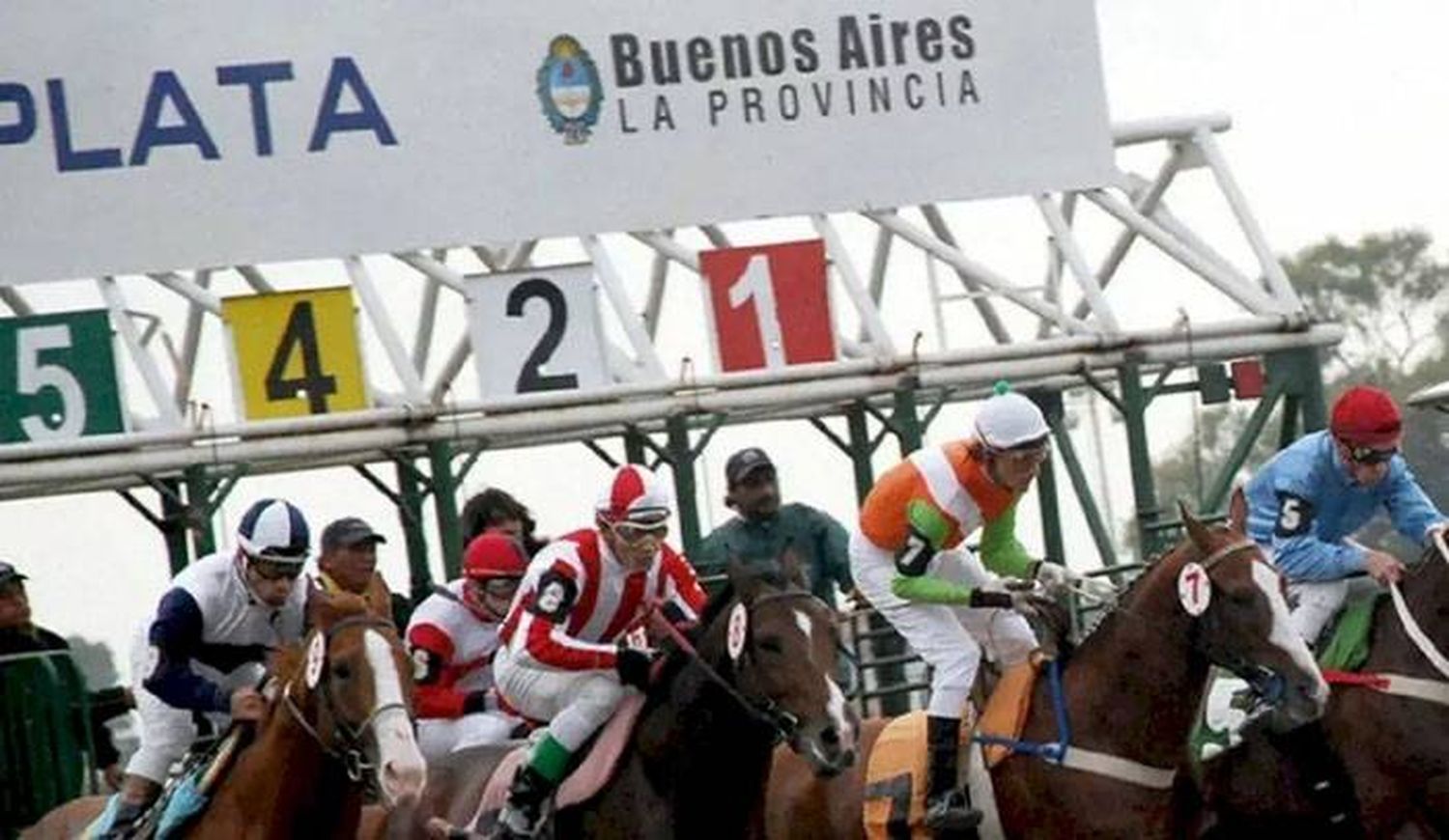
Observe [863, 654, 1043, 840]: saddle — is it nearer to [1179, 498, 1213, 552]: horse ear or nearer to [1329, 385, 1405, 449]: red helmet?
[1179, 498, 1213, 552]: horse ear

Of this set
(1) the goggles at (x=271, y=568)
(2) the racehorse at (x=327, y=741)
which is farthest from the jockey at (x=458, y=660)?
(2) the racehorse at (x=327, y=741)

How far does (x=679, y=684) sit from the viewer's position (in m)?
12.0

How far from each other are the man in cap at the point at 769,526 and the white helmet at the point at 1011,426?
8.62 feet

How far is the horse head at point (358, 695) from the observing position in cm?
1071

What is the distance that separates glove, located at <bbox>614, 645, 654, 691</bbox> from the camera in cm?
1197

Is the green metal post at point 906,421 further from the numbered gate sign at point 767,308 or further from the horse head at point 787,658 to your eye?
the horse head at point 787,658

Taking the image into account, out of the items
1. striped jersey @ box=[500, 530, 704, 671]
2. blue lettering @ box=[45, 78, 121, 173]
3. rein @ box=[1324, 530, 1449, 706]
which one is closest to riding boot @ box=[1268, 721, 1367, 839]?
rein @ box=[1324, 530, 1449, 706]

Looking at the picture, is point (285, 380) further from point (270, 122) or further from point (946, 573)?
point (946, 573)

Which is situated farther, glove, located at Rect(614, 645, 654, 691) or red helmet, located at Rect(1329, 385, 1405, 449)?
red helmet, located at Rect(1329, 385, 1405, 449)

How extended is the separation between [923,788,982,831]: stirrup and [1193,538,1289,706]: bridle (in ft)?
2.98

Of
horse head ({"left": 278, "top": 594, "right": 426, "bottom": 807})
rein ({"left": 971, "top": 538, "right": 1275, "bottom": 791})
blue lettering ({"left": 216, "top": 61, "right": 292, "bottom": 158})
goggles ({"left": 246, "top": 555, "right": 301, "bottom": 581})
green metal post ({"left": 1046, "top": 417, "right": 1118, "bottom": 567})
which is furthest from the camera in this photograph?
green metal post ({"left": 1046, "top": 417, "right": 1118, "bottom": 567})

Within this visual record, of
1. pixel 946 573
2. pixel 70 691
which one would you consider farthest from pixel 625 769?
pixel 70 691

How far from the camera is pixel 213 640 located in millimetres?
11781

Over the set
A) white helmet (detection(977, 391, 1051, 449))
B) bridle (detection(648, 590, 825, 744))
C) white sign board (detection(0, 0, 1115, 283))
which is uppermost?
white sign board (detection(0, 0, 1115, 283))
